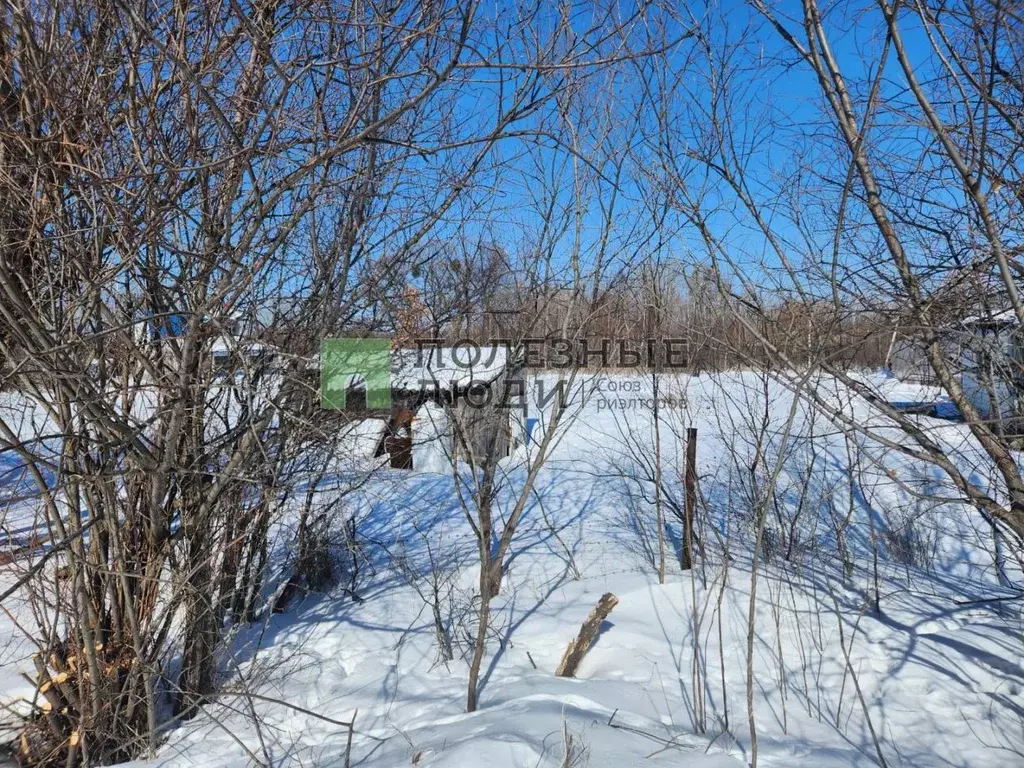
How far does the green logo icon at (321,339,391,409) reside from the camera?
3.65m

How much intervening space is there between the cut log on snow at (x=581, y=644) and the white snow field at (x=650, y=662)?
0.09m

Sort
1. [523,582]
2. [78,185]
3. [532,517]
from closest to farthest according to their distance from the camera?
[78,185] → [523,582] → [532,517]

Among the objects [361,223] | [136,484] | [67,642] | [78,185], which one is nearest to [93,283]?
[78,185]

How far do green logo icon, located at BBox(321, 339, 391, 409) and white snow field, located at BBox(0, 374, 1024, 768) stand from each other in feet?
4.41

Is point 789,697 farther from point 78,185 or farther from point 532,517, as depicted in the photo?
point 78,185

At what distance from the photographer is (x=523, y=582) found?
5.18 meters

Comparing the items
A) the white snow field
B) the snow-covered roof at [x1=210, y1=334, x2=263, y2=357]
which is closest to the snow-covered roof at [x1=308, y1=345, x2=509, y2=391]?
the snow-covered roof at [x1=210, y1=334, x2=263, y2=357]

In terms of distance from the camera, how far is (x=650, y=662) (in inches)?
157

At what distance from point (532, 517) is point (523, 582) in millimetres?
1659

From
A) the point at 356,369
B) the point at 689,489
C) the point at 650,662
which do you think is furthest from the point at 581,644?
the point at 356,369

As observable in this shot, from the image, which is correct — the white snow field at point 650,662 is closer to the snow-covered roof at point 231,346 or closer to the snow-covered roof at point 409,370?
the snow-covered roof at point 409,370

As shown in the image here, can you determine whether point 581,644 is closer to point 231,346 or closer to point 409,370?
point 409,370

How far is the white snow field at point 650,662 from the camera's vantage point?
3.09 m

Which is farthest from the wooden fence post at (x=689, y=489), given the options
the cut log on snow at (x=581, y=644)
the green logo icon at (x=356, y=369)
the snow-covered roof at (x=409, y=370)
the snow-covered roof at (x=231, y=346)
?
the snow-covered roof at (x=231, y=346)
